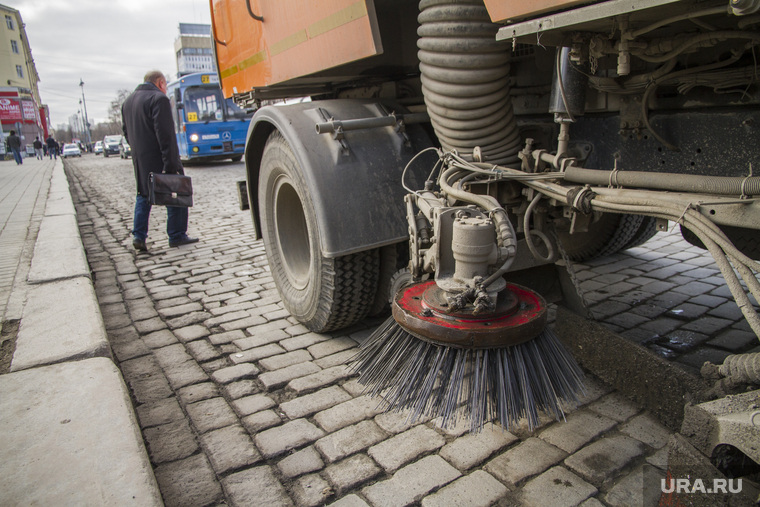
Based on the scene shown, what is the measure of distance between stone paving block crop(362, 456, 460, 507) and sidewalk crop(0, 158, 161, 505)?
76cm

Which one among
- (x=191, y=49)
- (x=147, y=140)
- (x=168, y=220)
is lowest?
(x=168, y=220)

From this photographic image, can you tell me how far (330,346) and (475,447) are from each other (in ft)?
4.11

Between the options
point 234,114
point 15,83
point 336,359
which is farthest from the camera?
point 15,83

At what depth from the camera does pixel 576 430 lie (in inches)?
86.0

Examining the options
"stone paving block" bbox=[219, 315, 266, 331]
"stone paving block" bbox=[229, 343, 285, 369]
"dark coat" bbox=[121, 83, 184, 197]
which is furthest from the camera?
"dark coat" bbox=[121, 83, 184, 197]

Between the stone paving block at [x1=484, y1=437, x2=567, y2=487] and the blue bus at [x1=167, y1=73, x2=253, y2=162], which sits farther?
the blue bus at [x1=167, y1=73, x2=253, y2=162]

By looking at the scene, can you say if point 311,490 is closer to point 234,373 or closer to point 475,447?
point 475,447

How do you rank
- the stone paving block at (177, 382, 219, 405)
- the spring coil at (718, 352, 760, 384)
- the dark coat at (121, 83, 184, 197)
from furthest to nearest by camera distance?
the dark coat at (121, 83, 184, 197) → the stone paving block at (177, 382, 219, 405) → the spring coil at (718, 352, 760, 384)

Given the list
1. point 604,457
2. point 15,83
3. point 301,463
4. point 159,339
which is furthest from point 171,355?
point 15,83

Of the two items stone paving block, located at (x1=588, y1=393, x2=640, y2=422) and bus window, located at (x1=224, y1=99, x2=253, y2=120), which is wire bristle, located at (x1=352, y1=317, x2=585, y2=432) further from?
bus window, located at (x1=224, y1=99, x2=253, y2=120)

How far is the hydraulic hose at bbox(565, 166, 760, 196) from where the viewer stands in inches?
57.7

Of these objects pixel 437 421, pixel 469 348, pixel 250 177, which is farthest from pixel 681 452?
pixel 250 177

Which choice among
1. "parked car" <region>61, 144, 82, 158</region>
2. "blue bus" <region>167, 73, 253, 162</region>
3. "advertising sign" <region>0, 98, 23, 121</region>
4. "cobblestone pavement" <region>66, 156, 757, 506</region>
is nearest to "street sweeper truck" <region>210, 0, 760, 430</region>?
"cobblestone pavement" <region>66, 156, 757, 506</region>

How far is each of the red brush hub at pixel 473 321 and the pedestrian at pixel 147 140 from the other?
15.2 ft
